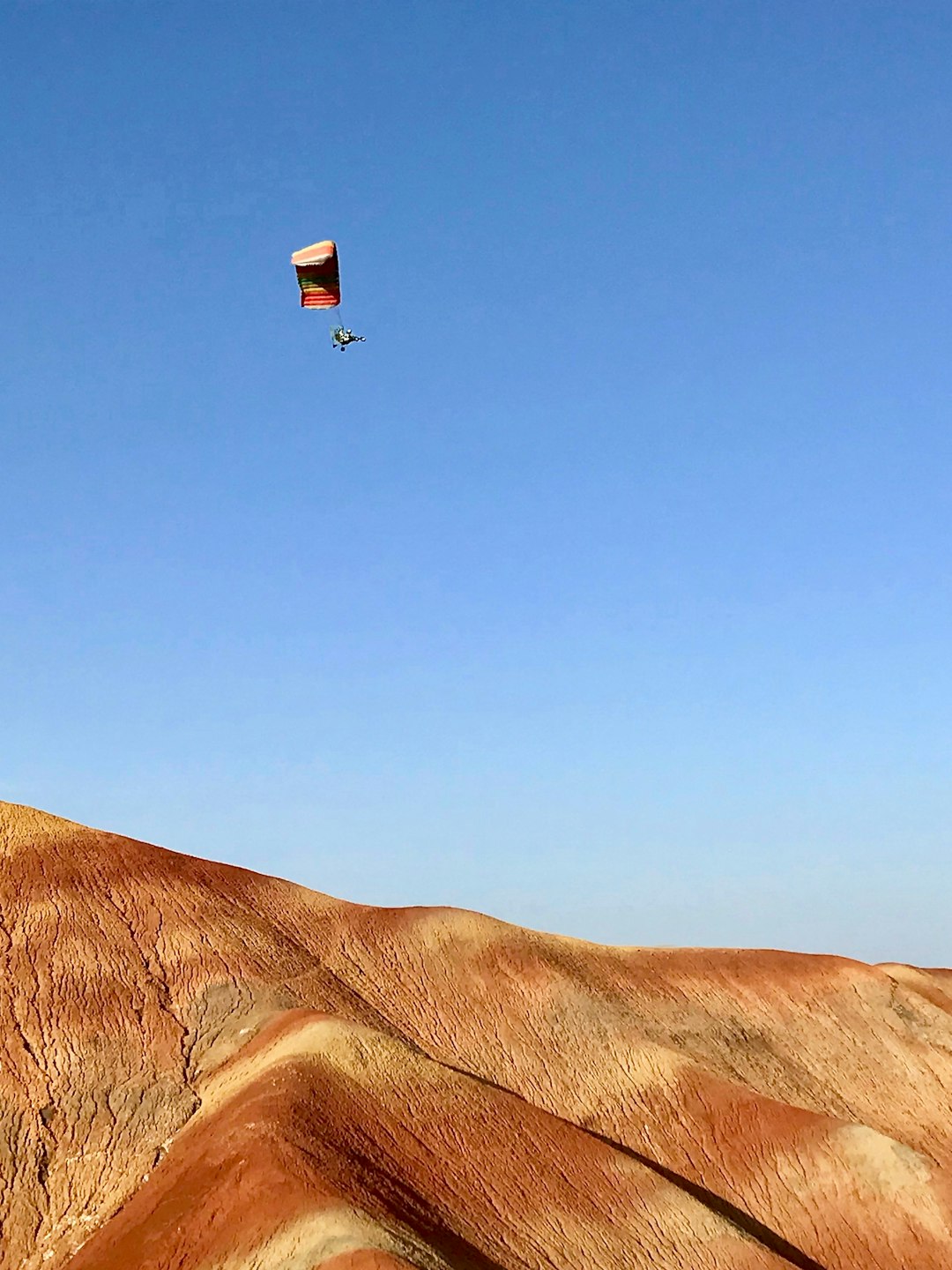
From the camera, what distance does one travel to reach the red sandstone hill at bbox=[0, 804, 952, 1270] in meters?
37.9

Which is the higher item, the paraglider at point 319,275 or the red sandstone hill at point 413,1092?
the paraglider at point 319,275

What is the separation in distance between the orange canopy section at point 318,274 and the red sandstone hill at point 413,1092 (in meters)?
27.0

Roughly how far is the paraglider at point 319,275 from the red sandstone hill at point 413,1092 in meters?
26.5

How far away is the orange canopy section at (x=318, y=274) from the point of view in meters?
46.5

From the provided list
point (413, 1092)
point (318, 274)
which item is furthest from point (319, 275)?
point (413, 1092)

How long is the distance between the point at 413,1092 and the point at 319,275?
2975 cm

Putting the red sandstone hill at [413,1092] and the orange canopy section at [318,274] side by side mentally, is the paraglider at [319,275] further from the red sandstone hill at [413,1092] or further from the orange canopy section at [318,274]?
the red sandstone hill at [413,1092]

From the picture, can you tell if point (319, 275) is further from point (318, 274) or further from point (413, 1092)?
point (413, 1092)

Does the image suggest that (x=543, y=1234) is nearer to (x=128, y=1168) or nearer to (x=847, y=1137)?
(x=128, y=1168)

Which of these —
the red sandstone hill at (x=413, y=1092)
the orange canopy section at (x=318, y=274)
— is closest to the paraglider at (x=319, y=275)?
the orange canopy section at (x=318, y=274)

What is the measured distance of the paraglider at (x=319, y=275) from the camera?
4653 cm

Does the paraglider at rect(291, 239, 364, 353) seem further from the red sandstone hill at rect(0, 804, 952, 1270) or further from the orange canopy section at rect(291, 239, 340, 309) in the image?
the red sandstone hill at rect(0, 804, 952, 1270)

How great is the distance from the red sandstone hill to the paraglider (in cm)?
2649

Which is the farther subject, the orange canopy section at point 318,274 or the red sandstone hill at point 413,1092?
the orange canopy section at point 318,274
